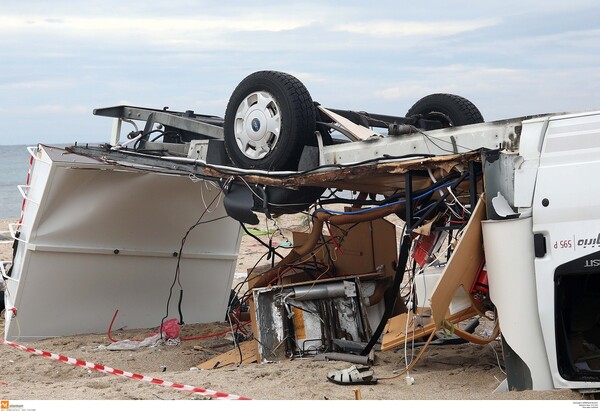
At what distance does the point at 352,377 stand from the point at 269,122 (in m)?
2.29

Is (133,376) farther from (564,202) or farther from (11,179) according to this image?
(11,179)

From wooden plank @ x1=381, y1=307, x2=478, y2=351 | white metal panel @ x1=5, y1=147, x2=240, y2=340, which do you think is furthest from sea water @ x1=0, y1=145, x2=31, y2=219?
wooden plank @ x1=381, y1=307, x2=478, y2=351

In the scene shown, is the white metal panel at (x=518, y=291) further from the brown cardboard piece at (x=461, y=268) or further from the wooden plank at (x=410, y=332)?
the wooden plank at (x=410, y=332)

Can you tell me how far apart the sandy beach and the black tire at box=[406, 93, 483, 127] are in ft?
7.31

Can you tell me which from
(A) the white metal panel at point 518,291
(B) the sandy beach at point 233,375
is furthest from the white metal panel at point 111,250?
(A) the white metal panel at point 518,291

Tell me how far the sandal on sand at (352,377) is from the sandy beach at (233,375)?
0.07 m

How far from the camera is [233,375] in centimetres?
837

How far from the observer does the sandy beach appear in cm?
733

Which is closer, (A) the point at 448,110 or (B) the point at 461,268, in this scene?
(B) the point at 461,268

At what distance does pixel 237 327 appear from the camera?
33.7 ft

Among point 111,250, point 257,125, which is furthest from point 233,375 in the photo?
point 111,250

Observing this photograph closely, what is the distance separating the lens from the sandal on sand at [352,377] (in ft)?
25.2

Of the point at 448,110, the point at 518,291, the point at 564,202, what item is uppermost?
the point at 448,110

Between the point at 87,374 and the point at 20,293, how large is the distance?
5.71 ft
